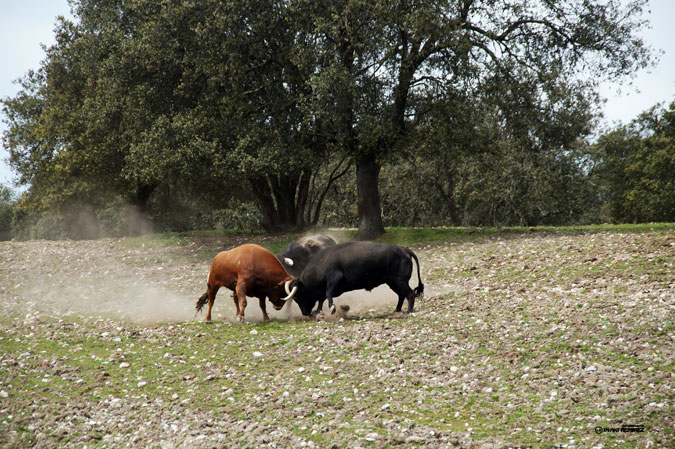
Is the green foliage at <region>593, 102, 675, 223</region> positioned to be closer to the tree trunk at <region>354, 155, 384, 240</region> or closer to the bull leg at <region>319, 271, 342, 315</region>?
the tree trunk at <region>354, 155, 384, 240</region>

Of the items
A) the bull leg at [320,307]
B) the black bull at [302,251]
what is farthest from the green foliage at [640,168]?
the bull leg at [320,307]

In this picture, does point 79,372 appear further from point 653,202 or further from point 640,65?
point 653,202

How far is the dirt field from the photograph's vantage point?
7.21 m

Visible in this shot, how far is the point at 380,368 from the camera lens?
31.7 feet

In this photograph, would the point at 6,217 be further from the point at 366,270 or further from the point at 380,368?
the point at 380,368

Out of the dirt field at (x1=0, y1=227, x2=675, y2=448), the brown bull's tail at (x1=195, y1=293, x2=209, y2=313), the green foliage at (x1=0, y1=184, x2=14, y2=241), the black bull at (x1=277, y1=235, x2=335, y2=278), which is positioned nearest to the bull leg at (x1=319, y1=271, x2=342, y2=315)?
the dirt field at (x1=0, y1=227, x2=675, y2=448)

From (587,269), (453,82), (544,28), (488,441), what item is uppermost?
(544,28)

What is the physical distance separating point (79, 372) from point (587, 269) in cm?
1326

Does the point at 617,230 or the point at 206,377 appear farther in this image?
the point at 617,230

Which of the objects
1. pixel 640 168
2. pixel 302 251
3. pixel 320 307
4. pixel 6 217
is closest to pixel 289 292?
pixel 320 307

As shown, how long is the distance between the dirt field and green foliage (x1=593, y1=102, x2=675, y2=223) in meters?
34.5

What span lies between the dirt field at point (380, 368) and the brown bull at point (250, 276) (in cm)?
67

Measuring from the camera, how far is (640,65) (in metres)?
27.3

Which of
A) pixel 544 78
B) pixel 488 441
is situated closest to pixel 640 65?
pixel 544 78
